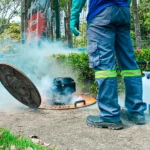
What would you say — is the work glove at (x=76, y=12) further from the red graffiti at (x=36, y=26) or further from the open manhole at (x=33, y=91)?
the red graffiti at (x=36, y=26)

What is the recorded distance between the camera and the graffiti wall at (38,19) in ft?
29.2

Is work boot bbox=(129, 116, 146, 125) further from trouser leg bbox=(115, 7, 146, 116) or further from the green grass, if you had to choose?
the green grass

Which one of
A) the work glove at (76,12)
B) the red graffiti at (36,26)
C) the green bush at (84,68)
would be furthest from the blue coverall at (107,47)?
the red graffiti at (36,26)

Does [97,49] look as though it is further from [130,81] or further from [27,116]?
[27,116]

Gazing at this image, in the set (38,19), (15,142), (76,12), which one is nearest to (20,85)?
(76,12)

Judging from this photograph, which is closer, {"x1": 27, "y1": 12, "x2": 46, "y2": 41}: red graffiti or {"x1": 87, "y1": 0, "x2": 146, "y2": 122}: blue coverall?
{"x1": 87, "y1": 0, "x2": 146, "y2": 122}: blue coverall

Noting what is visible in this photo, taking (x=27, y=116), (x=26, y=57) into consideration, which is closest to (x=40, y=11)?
(x=26, y=57)

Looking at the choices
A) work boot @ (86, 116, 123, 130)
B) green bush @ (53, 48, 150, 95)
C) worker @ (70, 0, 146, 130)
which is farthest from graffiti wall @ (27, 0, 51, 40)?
work boot @ (86, 116, 123, 130)

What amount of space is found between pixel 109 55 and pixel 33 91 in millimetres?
1231

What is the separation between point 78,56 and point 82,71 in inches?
10.7

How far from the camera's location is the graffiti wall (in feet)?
29.2

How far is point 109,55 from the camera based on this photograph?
9.23 feet

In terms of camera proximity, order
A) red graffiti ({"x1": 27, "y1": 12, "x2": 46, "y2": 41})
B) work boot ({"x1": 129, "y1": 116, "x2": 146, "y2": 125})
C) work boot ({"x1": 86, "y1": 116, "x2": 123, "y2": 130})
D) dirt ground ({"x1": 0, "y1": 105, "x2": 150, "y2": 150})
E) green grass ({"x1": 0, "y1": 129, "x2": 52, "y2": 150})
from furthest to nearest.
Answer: red graffiti ({"x1": 27, "y1": 12, "x2": 46, "y2": 41})
work boot ({"x1": 129, "y1": 116, "x2": 146, "y2": 125})
work boot ({"x1": 86, "y1": 116, "x2": 123, "y2": 130})
dirt ground ({"x1": 0, "y1": 105, "x2": 150, "y2": 150})
green grass ({"x1": 0, "y1": 129, "x2": 52, "y2": 150})

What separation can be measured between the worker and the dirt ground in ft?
0.46
